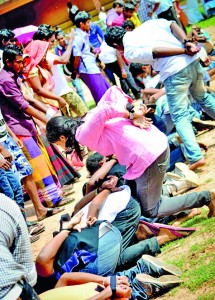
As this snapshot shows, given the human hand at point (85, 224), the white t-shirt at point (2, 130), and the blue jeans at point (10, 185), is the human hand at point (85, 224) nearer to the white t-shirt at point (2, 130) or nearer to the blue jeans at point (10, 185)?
the blue jeans at point (10, 185)

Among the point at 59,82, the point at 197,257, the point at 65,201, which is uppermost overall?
the point at 197,257

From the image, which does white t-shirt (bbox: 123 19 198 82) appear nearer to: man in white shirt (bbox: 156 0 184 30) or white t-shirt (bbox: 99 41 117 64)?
white t-shirt (bbox: 99 41 117 64)

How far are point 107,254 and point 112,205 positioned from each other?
0.45 m

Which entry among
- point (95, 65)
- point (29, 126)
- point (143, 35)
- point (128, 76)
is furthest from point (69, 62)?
point (143, 35)

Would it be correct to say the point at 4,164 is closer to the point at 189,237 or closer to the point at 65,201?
the point at 65,201

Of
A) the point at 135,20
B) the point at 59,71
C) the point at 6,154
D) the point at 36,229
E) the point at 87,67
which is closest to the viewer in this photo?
the point at 6,154

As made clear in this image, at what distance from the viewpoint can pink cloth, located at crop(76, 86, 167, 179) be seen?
4438 mm

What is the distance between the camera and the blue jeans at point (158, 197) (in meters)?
4.57

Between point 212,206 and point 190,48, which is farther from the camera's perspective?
point 190,48

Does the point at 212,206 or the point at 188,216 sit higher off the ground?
the point at 212,206

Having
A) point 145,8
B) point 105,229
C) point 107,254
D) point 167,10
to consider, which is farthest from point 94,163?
point 145,8

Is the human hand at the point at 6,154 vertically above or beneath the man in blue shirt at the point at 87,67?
above

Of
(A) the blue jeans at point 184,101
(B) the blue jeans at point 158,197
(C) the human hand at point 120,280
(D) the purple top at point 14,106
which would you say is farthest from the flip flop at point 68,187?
(C) the human hand at point 120,280

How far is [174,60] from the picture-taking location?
5.96 m
